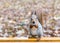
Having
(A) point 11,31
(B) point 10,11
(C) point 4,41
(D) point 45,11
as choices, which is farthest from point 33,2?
(C) point 4,41

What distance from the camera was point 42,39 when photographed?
6.09ft

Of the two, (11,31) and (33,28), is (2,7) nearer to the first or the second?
(11,31)

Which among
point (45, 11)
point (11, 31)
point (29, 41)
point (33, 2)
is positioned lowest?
point (29, 41)

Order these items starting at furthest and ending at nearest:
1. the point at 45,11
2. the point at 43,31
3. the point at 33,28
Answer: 1. the point at 45,11
2. the point at 43,31
3. the point at 33,28

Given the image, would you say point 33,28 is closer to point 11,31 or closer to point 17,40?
point 17,40

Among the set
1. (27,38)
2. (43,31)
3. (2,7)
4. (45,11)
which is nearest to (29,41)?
(27,38)

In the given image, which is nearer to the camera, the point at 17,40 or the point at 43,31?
the point at 17,40

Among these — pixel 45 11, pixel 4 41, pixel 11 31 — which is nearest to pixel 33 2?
pixel 45 11

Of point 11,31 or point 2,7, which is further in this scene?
point 2,7

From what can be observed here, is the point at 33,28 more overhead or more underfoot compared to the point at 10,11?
more underfoot

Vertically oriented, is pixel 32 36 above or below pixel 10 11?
below

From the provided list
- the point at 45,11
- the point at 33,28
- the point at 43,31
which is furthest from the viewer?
the point at 45,11

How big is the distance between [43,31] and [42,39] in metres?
0.21

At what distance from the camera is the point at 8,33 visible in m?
2.05
